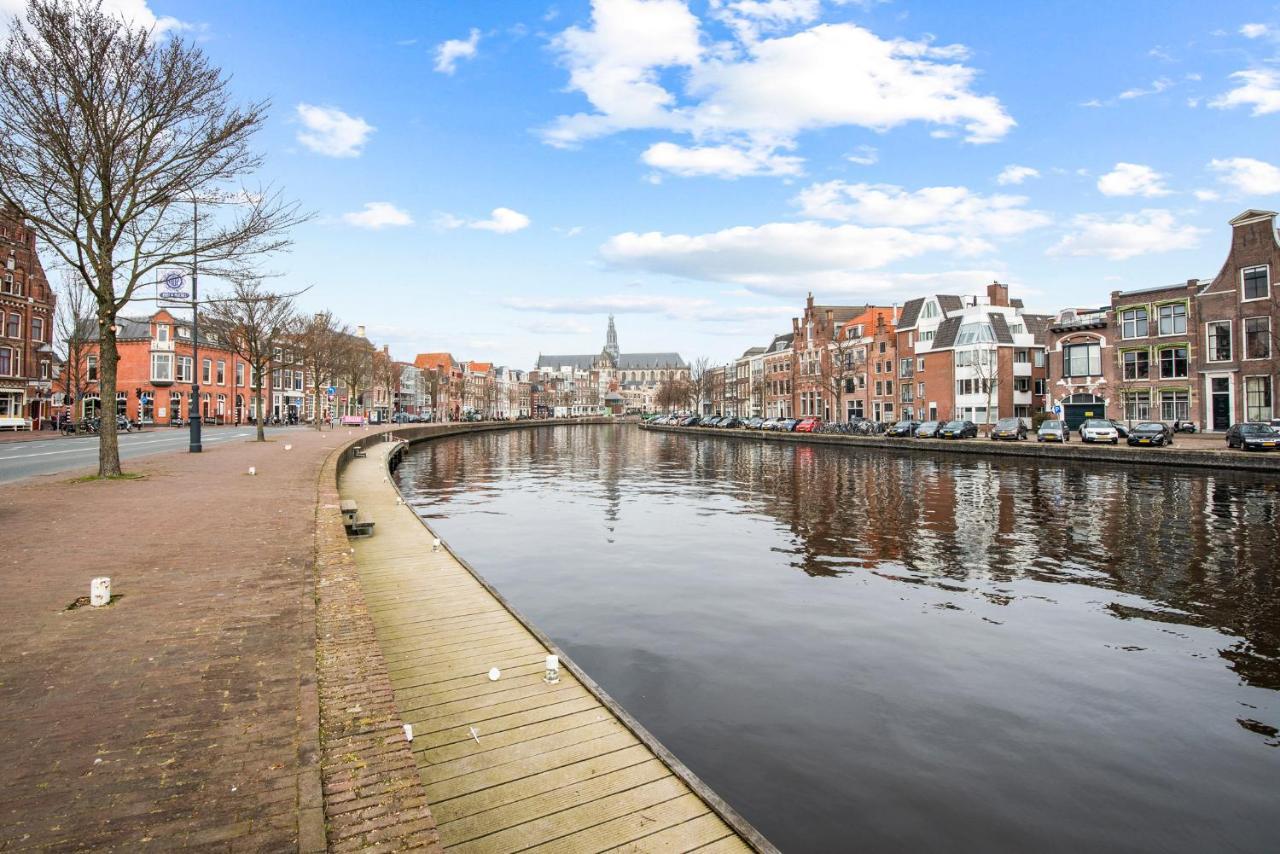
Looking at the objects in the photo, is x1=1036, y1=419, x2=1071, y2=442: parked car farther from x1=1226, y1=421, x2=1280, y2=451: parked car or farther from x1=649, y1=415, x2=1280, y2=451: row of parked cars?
x1=1226, y1=421, x2=1280, y2=451: parked car

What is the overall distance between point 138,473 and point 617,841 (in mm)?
22046

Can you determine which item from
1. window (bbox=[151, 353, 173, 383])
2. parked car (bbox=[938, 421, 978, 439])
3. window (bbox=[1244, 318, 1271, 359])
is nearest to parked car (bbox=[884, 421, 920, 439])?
parked car (bbox=[938, 421, 978, 439])

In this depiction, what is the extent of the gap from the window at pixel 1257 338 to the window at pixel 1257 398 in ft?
5.04

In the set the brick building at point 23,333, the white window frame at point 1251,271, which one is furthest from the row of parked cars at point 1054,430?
the brick building at point 23,333

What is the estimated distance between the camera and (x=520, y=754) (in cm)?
576

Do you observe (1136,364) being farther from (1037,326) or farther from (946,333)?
(946,333)

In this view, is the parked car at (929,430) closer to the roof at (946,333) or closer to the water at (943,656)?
the roof at (946,333)

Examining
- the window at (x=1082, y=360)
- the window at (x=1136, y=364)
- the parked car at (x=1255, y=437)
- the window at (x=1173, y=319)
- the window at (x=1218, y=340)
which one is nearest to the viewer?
the parked car at (x=1255, y=437)

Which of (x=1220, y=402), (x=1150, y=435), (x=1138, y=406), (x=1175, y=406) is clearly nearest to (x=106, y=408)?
(x=1150, y=435)

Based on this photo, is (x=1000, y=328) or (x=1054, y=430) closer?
(x=1054, y=430)

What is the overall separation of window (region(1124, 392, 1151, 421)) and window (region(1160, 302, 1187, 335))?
15.9 ft

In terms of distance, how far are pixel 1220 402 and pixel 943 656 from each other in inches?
2090

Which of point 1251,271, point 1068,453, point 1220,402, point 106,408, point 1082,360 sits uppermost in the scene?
point 1251,271

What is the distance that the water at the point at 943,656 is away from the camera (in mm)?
6230
